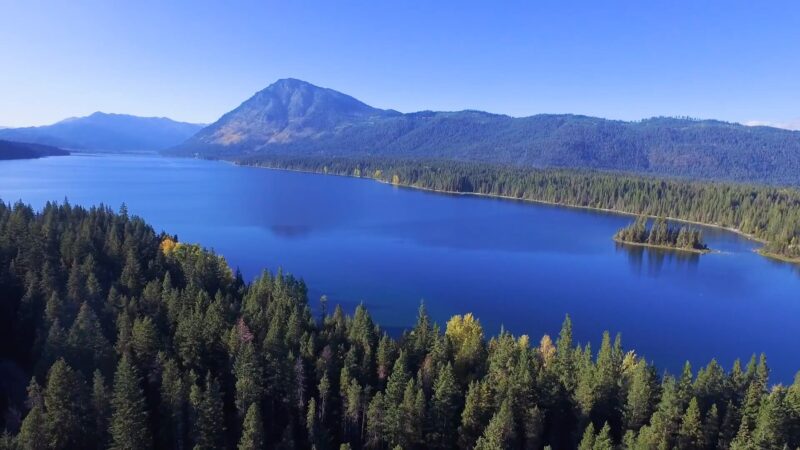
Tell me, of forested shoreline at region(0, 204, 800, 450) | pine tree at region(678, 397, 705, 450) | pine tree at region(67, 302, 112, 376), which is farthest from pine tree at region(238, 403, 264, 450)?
pine tree at region(678, 397, 705, 450)

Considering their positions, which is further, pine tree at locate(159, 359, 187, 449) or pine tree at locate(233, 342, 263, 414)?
pine tree at locate(233, 342, 263, 414)

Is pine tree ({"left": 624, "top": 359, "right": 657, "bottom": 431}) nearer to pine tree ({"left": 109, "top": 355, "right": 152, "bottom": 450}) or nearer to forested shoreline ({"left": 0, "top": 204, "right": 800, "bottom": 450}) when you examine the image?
forested shoreline ({"left": 0, "top": 204, "right": 800, "bottom": 450})

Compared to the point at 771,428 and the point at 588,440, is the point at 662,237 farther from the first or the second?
the point at 588,440

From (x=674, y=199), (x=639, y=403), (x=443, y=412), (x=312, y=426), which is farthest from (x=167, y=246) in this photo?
(x=674, y=199)

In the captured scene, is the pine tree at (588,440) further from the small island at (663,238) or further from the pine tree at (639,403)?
the small island at (663,238)

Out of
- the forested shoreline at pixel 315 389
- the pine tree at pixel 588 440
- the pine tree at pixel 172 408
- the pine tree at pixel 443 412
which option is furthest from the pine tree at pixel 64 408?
the pine tree at pixel 588 440

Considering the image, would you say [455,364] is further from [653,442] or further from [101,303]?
[101,303]
